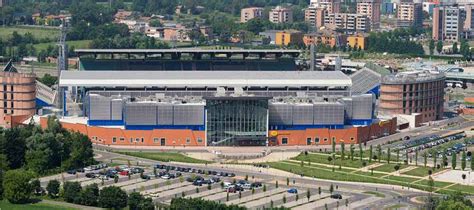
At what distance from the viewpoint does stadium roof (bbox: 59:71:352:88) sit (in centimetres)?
4803

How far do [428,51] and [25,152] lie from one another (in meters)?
52.2

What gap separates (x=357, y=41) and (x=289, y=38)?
5282 millimetres

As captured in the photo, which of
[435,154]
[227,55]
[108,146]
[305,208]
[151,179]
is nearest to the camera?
[305,208]

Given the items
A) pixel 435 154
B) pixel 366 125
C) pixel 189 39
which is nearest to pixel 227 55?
pixel 366 125

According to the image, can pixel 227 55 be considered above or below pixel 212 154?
above

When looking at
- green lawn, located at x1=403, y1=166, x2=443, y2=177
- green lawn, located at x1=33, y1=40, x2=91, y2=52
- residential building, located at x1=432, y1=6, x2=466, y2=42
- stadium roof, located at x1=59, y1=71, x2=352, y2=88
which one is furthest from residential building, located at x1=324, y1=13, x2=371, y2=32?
green lawn, located at x1=403, y1=166, x2=443, y2=177

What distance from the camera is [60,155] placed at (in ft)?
132

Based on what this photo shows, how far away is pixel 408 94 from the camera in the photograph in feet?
167

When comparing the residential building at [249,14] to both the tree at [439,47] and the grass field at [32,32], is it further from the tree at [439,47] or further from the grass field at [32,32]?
the tree at [439,47]

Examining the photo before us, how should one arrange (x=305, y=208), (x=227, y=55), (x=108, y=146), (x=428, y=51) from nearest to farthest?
→ (x=305, y=208), (x=108, y=146), (x=227, y=55), (x=428, y=51)

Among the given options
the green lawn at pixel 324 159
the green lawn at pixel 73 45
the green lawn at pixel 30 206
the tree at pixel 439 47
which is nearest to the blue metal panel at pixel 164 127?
the green lawn at pixel 324 159

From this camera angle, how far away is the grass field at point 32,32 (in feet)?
287

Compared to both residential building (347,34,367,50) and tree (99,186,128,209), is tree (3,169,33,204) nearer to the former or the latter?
tree (99,186,128,209)

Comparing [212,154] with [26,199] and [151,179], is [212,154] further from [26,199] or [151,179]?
[26,199]
